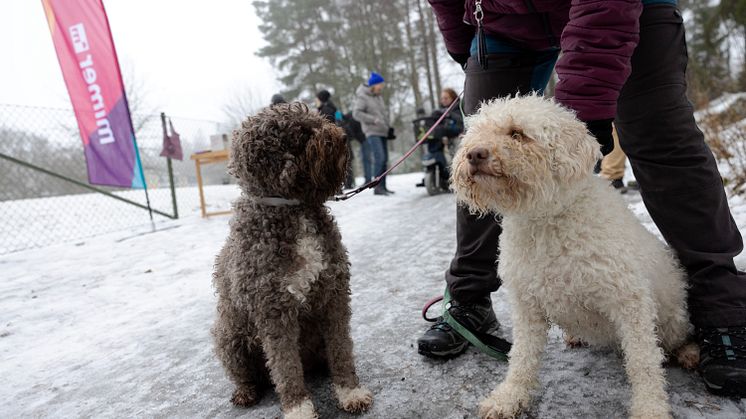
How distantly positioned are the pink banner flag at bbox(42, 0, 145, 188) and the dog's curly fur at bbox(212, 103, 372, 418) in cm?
622

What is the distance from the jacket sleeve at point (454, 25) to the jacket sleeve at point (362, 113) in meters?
7.79

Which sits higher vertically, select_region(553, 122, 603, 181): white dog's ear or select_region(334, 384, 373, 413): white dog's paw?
select_region(553, 122, 603, 181): white dog's ear

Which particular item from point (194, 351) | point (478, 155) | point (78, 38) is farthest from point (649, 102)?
point (78, 38)

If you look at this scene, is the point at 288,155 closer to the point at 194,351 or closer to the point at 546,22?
the point at 546,22

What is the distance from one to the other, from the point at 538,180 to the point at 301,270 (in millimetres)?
1053

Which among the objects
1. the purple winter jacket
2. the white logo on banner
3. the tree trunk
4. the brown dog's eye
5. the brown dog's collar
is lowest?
the brown dog's collar

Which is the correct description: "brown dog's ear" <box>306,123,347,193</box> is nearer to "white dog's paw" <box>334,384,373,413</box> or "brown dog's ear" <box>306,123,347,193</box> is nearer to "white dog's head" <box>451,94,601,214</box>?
"white dog's head" <box>451,94,601,214</box>

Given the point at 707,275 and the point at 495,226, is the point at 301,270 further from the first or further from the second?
the point at 707,275

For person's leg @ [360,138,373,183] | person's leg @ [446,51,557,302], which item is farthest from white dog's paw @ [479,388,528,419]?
person's leg @ [360,138,373,183]

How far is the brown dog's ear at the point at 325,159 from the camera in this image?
1.93 meters

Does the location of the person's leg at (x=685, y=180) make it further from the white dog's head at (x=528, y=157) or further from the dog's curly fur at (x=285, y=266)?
the dog's curly fur at (x=285, y=266)

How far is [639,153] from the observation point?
2008 mm

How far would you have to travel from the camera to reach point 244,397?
2.11 metres

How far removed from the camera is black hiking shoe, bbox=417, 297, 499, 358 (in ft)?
7.48
